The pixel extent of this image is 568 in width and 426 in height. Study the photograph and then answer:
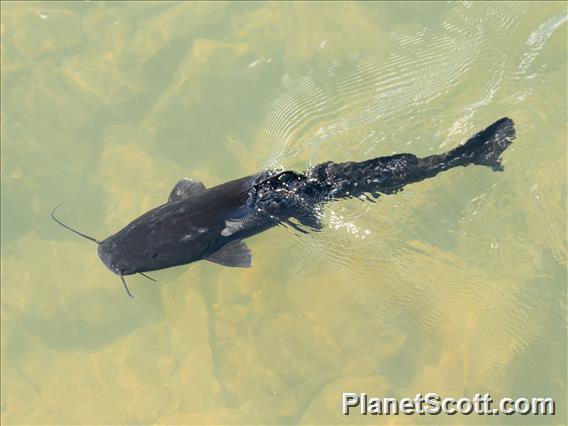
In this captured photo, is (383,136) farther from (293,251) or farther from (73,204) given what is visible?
(73,204)

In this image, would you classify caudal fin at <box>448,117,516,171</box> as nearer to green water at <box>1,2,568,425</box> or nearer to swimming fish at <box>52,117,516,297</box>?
swimming fish at <box>52,117,516,297</box>

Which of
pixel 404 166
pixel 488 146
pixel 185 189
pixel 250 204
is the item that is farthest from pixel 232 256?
pixel 488 146

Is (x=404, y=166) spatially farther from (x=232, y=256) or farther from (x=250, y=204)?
(x=232, y=256)

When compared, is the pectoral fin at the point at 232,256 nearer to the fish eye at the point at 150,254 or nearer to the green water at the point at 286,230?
the fish eye at the point at 150,254

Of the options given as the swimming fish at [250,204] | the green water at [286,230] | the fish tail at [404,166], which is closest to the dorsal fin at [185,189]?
the swimming fish at [250,204]

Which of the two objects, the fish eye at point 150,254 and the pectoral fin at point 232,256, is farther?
the pectoral fin at point 232,256

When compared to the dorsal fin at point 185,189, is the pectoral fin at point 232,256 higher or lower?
lower
